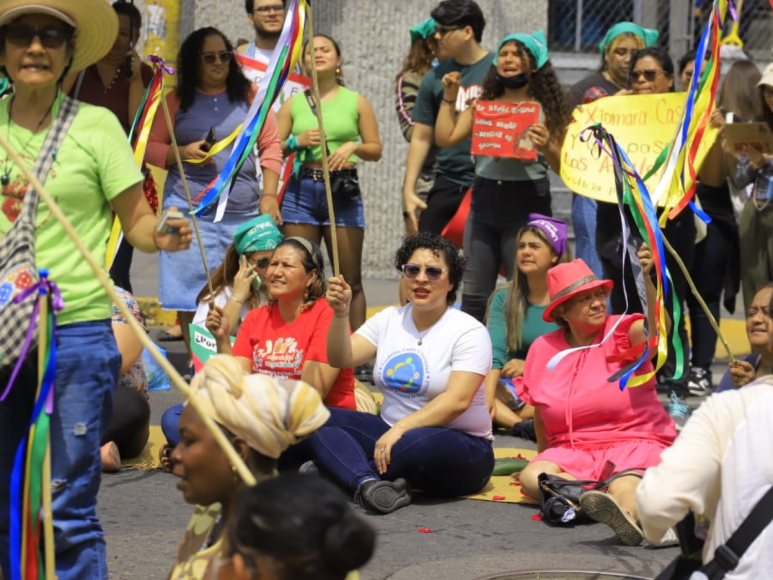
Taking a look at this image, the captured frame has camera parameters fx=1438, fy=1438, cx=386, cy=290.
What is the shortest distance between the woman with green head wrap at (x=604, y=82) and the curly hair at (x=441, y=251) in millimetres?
2390

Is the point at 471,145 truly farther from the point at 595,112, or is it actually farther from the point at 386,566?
the point at 386,566

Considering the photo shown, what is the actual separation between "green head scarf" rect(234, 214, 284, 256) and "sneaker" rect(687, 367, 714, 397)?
8.33 feet

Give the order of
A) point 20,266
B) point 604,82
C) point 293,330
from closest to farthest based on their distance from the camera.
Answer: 1. point 20,266
2. point 293,330
3. point 604,82

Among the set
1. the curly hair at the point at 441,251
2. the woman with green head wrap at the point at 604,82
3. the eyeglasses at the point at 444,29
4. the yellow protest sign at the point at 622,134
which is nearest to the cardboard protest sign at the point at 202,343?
the curly hair at the point at 441,251

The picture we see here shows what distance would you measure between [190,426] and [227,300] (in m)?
3.48

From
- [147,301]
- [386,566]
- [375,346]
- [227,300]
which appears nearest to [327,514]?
[386,566]

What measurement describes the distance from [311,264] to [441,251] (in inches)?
22.8

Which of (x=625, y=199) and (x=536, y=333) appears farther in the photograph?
(x=536, y=333)

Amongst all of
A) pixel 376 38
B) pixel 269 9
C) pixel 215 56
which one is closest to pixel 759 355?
pixel 215 56

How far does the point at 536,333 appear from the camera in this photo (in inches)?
271

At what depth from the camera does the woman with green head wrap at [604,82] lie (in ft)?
26.8

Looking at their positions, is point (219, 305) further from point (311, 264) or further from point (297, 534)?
point (297, 534)

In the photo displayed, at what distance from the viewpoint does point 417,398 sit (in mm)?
5863

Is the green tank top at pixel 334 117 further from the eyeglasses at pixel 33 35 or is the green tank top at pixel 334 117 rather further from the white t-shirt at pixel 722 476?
the white t-shirt at pixel 722 476
